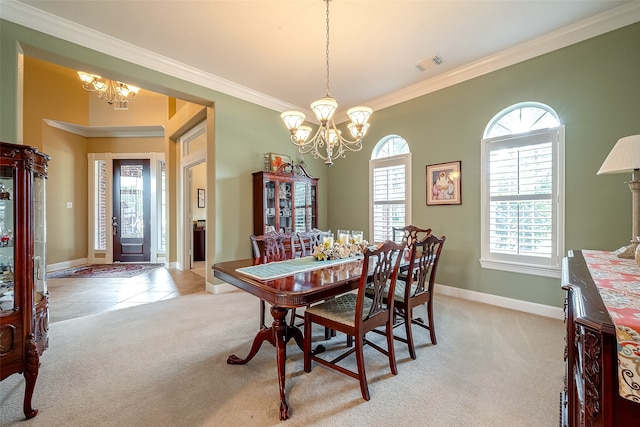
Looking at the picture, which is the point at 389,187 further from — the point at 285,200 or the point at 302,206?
the point at 285,200

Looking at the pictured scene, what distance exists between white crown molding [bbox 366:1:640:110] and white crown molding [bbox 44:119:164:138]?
5408mm

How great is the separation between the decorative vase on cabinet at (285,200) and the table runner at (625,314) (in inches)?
146

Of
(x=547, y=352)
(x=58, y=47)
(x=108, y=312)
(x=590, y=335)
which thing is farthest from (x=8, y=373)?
(x=547, y=352)

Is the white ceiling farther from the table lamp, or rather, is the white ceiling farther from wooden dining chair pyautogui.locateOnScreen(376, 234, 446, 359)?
wooden dining chair pyautogui.locateOnScreen(376, 234, 446, 359)

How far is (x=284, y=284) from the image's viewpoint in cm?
171

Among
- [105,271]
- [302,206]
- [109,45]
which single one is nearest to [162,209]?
[105,271]

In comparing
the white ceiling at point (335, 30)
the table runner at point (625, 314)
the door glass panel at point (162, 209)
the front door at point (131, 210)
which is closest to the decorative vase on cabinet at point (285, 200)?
the white ceiling at point (335, 30)

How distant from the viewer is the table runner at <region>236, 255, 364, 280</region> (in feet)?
6.36

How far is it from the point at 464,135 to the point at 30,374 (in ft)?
15.4

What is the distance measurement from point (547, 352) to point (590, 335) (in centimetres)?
215

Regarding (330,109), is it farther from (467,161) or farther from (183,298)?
(183,298)

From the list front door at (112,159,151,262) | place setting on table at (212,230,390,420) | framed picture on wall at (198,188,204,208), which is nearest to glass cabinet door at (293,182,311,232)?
place setting on table at (212,230,390,420)

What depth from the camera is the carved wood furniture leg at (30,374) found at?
5.20 ft

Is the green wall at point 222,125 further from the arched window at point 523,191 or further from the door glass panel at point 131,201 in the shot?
the arched window at point 523,191
